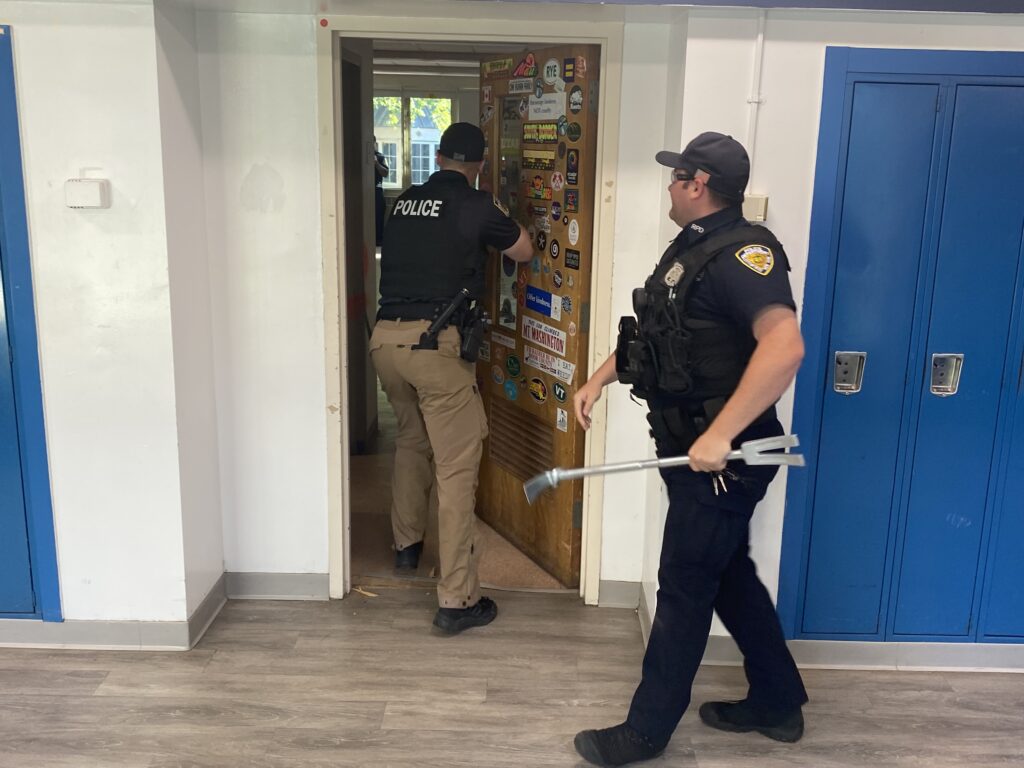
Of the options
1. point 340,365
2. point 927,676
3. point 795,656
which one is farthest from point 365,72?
point 927,676

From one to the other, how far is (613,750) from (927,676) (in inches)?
47.9

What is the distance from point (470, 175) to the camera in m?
3.12

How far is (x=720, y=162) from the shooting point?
83.7 inches

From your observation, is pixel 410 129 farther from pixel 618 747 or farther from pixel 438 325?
pixel 618 747

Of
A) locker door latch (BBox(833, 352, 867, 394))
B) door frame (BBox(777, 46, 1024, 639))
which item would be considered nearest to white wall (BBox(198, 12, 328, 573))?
door frame (BBox(777, 46, 1024, 639))

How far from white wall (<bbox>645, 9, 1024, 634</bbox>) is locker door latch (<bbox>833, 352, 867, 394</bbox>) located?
505 millimetres

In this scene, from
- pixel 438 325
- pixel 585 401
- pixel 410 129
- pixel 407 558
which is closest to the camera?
pixel 585 401

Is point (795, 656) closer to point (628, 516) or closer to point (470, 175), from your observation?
point (628, 516)

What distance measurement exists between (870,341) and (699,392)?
805 millimetres

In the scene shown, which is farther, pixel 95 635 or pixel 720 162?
pixel 95 635

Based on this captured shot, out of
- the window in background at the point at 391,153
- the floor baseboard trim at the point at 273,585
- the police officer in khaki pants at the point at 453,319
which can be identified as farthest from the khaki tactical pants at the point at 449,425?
the window in background at the point at 391,153

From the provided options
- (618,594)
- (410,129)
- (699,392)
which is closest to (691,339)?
(699,392)

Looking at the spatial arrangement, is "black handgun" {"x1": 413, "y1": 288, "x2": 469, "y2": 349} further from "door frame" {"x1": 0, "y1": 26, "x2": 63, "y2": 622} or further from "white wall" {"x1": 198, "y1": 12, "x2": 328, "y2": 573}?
"door frame" {"x1": 0, "y1": 26, "x2": 63, "y2": 622}

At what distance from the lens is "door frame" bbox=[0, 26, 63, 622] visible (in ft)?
8.31
